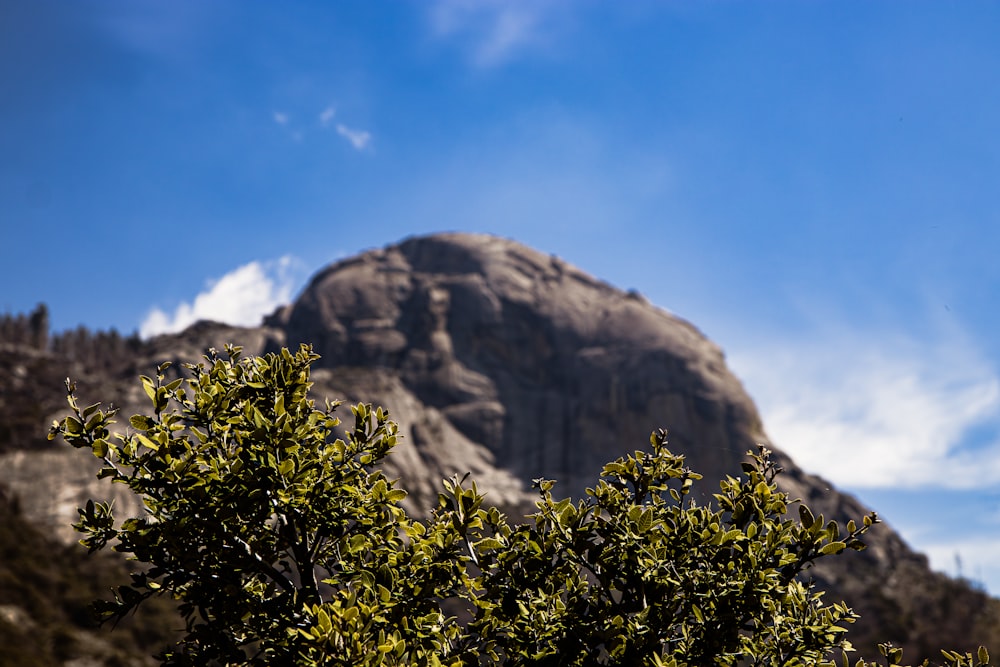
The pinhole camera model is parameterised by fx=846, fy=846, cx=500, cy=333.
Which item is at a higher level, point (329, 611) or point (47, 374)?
point (47, 374)

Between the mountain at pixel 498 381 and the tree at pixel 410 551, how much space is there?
82.2 m

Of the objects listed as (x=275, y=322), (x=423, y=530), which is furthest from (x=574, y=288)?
(x=423, y=530)

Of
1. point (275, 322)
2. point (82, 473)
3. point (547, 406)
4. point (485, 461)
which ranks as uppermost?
point (275, 322)

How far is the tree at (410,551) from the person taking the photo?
20.3 ft

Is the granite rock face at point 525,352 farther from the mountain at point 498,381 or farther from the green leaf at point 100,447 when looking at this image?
the green leaf at point 100,447

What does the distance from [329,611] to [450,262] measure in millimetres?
117299

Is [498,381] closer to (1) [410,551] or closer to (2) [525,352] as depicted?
(2) [525,352]

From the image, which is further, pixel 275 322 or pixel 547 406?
pixel 275 322

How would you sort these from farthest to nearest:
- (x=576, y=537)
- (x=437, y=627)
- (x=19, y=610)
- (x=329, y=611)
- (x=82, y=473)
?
(x=82, y=473)
(x=19, y=610)
(x=576, y=537)
(x=437, y=627)
(x=329, y=611)

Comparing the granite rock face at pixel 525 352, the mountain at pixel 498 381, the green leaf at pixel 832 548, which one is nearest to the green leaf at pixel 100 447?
the green leaf at pixel 832 548

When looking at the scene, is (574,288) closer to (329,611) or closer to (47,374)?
(47,374)

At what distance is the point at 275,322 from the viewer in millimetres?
121812

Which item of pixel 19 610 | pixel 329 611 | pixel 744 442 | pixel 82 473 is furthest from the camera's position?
pixel 744 442

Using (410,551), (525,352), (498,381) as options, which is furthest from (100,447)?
(525,352)
